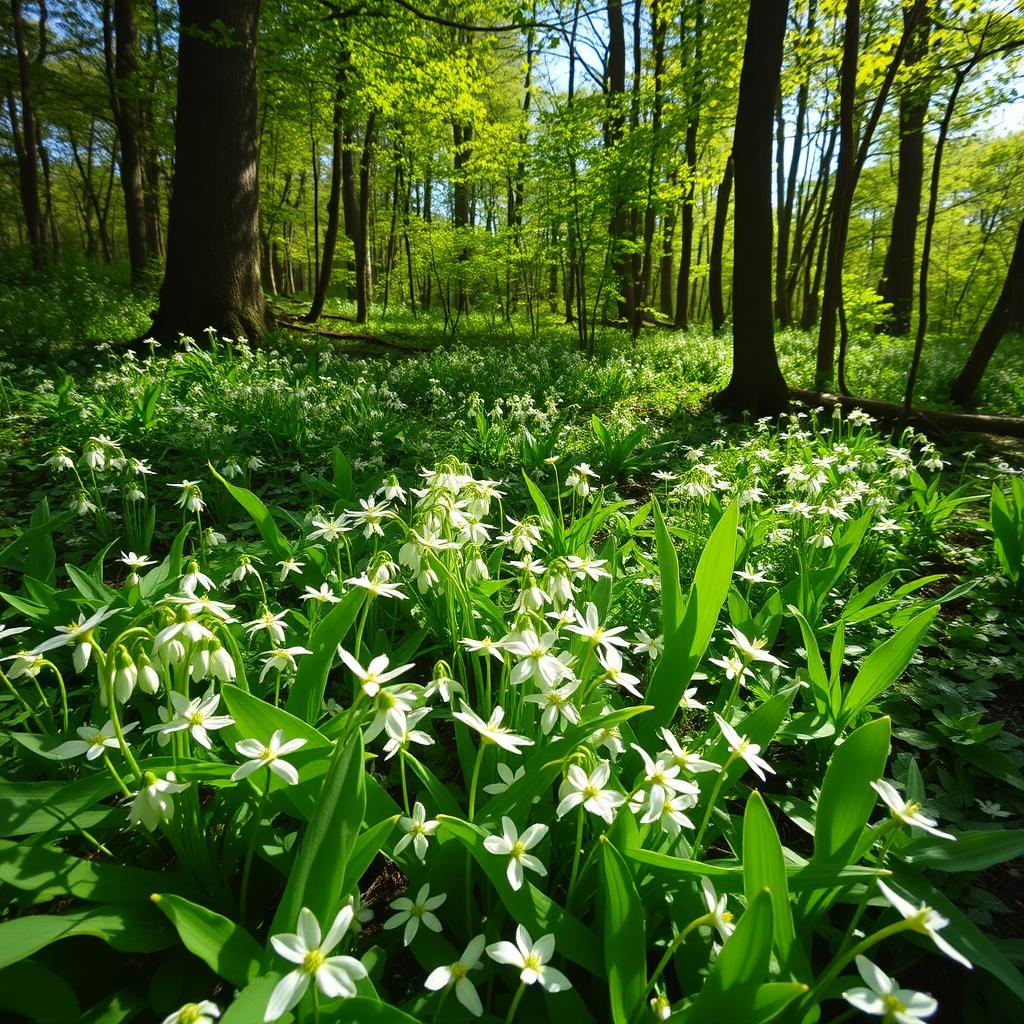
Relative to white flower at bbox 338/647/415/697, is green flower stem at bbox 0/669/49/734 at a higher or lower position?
lower

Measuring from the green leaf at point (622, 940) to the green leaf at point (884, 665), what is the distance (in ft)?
3.62

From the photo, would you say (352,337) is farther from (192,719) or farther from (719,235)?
(192,719)

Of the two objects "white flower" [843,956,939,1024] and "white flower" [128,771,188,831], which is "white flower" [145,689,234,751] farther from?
"white flower" [843,956,939,1024]

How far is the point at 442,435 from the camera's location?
4957 mm

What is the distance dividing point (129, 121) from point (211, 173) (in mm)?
8811

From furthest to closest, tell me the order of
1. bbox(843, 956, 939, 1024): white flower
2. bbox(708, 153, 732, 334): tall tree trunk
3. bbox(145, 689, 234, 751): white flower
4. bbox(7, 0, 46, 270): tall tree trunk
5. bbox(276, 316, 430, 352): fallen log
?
bbox(708, 153, 732, 334): tall tree trunk, bbox(7, 0, 46, 270): tall tree trunk, bbox(276, 316, 430, 352): fallen log, bbox(145, 689, 234, 751): white flower, bbox(843, 956, 939, 1024): white flower

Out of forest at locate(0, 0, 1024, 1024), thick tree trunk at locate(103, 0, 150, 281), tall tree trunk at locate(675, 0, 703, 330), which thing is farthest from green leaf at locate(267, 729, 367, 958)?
thick tree trunk at locate(103, 0, 150, 281)

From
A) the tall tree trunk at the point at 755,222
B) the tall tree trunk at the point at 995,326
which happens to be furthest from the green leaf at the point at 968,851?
the tall tree trunk at the point at 995,326

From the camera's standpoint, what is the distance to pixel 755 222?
252 inches

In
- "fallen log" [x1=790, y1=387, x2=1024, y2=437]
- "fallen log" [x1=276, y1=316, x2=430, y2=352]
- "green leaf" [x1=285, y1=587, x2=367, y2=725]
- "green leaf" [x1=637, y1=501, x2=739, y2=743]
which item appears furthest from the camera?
"fallen log" [x1=276, y1=316, x2=430, y2=352]

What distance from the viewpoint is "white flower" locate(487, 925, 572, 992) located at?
90 centimetres

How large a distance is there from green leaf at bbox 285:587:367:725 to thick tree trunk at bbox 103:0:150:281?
530 inches

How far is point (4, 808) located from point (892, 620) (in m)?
3.05

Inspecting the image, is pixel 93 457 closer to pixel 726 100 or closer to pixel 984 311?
pixel 726 100
